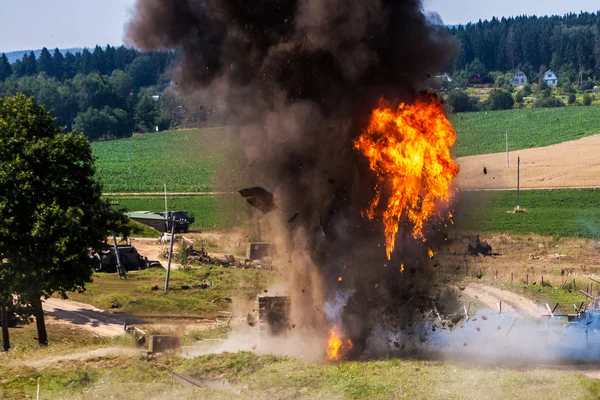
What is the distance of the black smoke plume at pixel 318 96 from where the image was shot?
36.7 metres

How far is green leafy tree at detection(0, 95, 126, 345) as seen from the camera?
143 ft

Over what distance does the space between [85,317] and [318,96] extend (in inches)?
912

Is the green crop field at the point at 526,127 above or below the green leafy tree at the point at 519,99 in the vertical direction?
below

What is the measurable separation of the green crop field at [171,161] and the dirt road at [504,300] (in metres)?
16.3

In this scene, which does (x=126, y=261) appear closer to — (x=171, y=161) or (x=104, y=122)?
(x=171, y=161)

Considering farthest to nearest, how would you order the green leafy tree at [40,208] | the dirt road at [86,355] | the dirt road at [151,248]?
the dirt road at [151,248]
the green leafy tree at [40,208]
the dirt road at [86,355]

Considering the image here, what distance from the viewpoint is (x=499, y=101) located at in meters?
176

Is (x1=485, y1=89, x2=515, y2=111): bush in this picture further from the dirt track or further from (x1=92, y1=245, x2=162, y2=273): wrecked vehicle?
(x1=92, y1=245, x2=162, y2=273): wrecked vehicle

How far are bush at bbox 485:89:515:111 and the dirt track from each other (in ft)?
137

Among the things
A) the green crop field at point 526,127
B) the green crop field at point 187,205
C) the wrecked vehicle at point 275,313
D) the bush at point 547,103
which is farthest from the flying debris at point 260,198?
the bush at point 547,103

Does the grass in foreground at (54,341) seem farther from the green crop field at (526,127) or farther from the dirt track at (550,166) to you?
the green crop field at (526,127)

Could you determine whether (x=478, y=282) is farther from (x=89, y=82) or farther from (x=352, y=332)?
(x=89, y=82)

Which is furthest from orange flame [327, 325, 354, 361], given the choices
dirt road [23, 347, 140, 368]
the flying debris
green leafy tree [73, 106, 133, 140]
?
green leafy tree [73, 106, 133, 140]

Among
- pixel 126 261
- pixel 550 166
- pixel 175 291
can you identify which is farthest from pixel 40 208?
pixel 550 166
